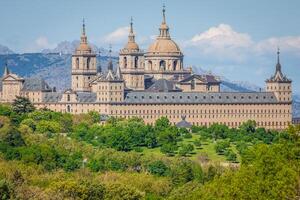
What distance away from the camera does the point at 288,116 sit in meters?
193

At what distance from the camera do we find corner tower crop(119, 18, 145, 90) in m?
195

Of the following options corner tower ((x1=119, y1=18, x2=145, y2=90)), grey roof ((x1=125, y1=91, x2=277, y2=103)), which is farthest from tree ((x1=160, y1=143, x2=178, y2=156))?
corner tower ((x1=119, y1=18, x2=145, y2=90))

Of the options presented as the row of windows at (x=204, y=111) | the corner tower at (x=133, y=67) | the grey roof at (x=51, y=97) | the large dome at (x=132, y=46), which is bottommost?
the row of windows at (x=204, y=111)

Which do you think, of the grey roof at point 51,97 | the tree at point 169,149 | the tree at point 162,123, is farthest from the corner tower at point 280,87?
the tree at point 169,149

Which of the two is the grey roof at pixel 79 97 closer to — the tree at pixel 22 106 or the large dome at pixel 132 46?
the tree at pixel 22 106

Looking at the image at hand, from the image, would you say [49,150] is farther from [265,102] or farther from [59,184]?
[265,102]

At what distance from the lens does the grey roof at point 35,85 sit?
192m

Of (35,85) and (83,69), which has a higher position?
(83,69)

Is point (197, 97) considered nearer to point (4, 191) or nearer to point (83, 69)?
point (83, 69)

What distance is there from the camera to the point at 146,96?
18612cm

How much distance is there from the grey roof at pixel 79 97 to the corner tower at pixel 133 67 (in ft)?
28.3

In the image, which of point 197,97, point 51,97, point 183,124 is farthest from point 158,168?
point 51,97

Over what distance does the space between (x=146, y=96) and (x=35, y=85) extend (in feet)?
53.8

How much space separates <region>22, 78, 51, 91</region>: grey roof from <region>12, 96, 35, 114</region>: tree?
15918mm
